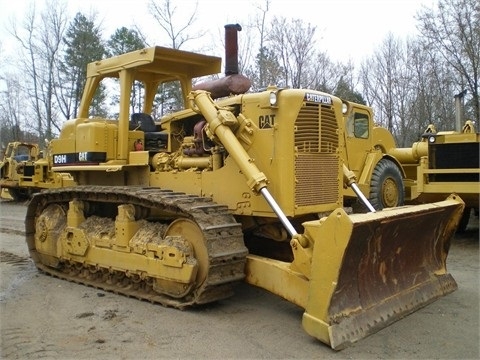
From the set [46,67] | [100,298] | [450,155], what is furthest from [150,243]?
[46,67]

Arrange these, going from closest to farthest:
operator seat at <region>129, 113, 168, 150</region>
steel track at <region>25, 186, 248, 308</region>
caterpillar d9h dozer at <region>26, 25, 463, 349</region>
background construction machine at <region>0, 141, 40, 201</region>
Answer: caterpillar d9h dozer at <region>26, 25, 463, 349</region>, steel track at <region>25, 186, 248, 308</region>, operator seat at <region>129, 113, 168, 150</region>, background construction machine at <region>0, 141, 40, 201</region>

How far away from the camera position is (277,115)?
5.26 m

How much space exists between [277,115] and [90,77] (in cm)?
333

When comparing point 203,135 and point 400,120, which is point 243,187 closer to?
point 203,135

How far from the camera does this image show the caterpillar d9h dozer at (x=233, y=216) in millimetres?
4457

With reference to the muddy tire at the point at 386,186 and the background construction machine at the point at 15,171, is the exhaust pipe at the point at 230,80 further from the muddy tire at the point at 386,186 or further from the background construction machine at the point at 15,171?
the background construction machine at the point at 15,171

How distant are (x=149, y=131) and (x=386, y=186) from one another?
5889 mm

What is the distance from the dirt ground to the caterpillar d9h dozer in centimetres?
17

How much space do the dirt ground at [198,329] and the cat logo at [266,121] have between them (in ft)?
6.41

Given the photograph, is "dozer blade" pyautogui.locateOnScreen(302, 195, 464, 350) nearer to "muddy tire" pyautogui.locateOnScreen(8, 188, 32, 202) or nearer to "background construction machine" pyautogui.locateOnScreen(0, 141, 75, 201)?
"background construction machine" pyautogui.locateOnScreen(0, 141, 75, 201)

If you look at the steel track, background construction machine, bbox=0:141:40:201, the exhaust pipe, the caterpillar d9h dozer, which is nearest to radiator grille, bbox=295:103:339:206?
the caterpillar d9h dozer

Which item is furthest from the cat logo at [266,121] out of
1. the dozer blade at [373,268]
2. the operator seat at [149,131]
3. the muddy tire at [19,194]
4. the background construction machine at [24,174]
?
the muddy tire at [19,194]

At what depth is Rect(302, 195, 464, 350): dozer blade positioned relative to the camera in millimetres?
4129

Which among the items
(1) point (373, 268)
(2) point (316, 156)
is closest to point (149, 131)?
(2) point (316, 156)
